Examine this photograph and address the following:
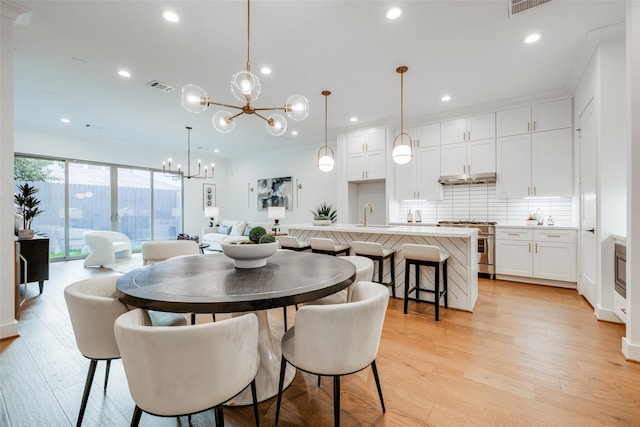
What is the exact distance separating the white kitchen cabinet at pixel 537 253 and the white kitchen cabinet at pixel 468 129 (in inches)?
65.5

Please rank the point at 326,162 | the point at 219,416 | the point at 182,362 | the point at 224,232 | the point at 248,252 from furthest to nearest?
the point at 224,232 → the point at 326,162 → the point at 248,252 → the point at 219,416 → the point at 182,362

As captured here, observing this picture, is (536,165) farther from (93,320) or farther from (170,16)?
(93,320)

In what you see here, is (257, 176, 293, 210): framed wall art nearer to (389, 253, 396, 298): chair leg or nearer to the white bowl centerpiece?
(389, 253, 396, 298): chair leg

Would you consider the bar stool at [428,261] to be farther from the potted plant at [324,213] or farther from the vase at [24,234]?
the vase at [24,234]

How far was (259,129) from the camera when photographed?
232 inches

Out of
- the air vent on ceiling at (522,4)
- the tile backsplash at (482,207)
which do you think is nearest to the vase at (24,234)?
the tile backsplash at (482,207)

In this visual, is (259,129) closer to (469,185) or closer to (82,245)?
(469,185)

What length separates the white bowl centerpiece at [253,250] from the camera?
5.38 ft

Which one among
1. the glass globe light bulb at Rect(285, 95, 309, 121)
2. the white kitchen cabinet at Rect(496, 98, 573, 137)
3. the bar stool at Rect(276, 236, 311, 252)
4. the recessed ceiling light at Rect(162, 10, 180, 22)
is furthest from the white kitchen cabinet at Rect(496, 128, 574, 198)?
the recessed ceiling light at Rect(162, 10, 180, 22)

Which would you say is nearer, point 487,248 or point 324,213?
point 487,248

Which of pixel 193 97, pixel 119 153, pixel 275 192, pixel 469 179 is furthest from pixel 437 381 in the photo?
pixel 119 153

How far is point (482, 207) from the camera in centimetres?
490

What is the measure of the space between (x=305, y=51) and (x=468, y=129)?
3.33m

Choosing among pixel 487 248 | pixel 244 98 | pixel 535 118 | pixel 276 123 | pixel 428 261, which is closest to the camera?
pixel 244 98
